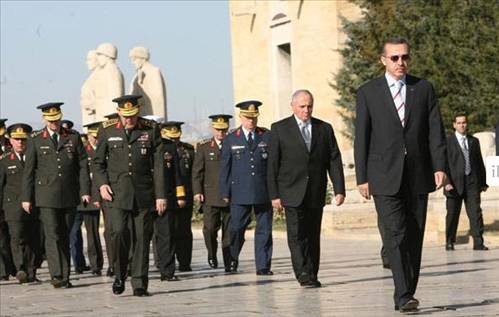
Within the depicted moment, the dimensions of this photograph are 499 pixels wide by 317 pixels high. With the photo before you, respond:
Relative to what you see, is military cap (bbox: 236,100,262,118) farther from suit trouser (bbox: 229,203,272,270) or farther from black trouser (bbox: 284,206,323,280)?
black trouser (bbox: 284,206,323,280)

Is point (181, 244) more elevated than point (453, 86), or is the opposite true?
point (453, 86)

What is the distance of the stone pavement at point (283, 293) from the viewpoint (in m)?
12.6

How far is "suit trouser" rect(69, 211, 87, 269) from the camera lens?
67.2 ft

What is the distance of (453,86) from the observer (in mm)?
36938

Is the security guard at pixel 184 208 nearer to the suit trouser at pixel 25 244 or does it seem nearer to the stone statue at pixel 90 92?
the suit trouser at pixel 25 244

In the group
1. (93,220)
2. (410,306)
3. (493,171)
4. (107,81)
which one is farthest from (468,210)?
(107,81)

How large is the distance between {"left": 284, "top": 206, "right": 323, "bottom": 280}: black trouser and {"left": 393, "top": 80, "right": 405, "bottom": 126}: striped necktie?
10.5 ft

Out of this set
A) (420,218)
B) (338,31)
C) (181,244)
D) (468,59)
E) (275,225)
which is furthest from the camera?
(338,31)

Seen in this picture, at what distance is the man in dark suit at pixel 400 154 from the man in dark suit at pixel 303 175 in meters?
2.83

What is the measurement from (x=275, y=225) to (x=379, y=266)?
42.5 ft

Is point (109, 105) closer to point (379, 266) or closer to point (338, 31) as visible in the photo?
point (338, 31)

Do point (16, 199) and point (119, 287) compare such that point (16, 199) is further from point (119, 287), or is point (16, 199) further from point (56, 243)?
point (119, 287)

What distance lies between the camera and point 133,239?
15367 millimetres

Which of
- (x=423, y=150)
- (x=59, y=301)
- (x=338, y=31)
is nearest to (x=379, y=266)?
(x=59, y=301)
